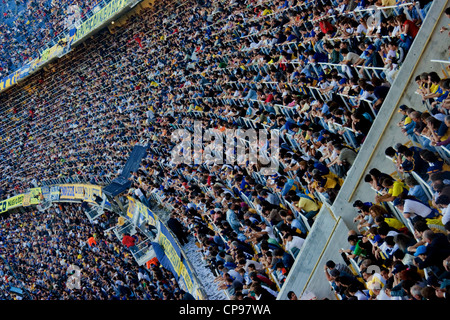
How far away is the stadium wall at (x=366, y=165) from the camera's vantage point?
7.35 m

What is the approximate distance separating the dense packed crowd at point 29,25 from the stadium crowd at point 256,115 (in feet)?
43.3

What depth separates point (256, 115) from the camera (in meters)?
13.0

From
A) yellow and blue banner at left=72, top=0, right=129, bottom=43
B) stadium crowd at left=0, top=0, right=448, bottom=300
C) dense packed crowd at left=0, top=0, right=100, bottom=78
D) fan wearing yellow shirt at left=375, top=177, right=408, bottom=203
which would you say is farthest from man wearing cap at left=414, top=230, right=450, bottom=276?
dense packed crowd at left=0, top=0, right=100, bottom=78

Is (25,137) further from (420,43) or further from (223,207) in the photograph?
(420,43)

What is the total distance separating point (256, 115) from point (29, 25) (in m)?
39.1

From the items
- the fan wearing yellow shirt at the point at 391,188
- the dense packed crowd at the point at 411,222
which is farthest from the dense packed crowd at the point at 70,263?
the fan wearing yellow shirt at the point at 391,188

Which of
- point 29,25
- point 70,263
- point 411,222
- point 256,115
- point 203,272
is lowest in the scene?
point 70,263

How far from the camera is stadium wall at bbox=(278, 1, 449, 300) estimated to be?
7.35 meters

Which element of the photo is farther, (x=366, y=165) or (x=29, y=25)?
(x=29, y=25)

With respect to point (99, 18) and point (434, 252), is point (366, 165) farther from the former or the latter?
point (99, 18)

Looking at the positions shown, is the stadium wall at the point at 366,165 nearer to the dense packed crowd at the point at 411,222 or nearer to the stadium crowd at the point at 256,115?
the dense packed crowd at the point at 411,222

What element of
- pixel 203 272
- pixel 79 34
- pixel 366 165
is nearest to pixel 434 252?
pixel 366 165

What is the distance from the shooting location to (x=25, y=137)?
38750mm

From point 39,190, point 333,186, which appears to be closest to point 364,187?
point 333,186
